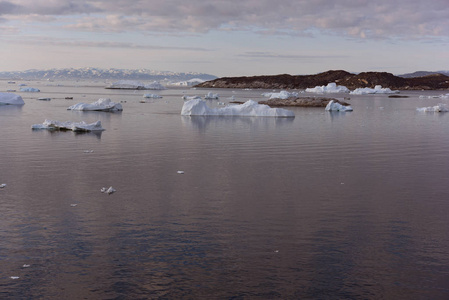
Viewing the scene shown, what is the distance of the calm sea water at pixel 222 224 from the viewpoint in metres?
7.66

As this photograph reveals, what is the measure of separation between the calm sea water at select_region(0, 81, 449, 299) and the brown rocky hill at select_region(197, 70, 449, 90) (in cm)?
15647

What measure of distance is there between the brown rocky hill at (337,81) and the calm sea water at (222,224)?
6160 inches

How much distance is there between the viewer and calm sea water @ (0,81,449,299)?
766cm

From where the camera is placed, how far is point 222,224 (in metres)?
10.5

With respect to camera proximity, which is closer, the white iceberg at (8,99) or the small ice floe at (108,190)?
the small ice floe at (108,190)

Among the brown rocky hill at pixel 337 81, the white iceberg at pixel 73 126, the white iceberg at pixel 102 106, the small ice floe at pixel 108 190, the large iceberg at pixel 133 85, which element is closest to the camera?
the small ice floe at pixel 108 190

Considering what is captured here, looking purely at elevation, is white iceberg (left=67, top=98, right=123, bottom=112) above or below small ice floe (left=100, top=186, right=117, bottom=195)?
above

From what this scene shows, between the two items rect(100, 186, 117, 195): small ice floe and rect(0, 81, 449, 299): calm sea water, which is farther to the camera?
rect(100, 186, 117, 195): small ice floe

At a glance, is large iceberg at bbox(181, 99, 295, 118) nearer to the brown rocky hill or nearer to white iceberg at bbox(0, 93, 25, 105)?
white iceberg at bbox(0, 93, 25, 105)

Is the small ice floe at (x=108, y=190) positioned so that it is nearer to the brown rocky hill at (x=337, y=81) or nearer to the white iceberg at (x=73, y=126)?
the white iceberg at (x=73, y=126)

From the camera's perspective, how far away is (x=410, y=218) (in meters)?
11.1

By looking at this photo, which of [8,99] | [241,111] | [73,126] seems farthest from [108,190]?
[8,99]

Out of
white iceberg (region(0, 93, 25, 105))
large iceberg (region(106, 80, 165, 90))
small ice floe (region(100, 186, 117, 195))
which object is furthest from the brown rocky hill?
small ice floe (region(100, 186, 117, 195))

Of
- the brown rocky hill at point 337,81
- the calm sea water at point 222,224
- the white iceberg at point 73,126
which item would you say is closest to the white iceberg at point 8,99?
the white iceberg at point 73,126
